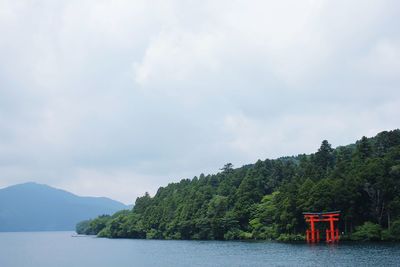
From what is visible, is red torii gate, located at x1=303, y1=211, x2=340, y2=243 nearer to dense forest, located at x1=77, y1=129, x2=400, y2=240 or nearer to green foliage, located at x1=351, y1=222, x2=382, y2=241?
dense forest, located at x1=77, y1=129, x2=400, y2=240

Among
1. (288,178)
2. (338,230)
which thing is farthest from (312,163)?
(338,230)

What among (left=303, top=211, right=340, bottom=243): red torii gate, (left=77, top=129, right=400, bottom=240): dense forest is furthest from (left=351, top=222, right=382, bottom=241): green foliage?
(left=303, top=211, right=340, bottom=243): red torii gate

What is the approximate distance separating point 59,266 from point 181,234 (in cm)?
6051

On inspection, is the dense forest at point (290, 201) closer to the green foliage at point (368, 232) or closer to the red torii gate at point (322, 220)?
the green foliage at point (368, 232)

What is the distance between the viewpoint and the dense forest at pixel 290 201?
73875 millimetres

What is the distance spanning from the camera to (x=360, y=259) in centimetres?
4659

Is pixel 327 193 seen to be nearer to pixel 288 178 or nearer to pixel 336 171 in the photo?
pixel 336 171

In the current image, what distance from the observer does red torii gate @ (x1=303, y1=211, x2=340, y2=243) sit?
246 ft

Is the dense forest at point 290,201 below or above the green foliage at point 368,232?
above

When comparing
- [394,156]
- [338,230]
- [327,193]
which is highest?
[394,156]

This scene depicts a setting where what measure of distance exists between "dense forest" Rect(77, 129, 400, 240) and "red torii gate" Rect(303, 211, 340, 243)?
1810 mm

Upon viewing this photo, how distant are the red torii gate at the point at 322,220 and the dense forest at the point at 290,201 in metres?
1.81

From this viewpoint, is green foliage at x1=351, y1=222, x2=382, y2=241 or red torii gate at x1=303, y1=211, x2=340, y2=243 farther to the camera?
red torii gate at x1=303, y1=211, x2=340, y2=243

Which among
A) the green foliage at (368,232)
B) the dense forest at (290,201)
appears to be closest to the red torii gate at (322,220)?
the dense forest at (290,201)
